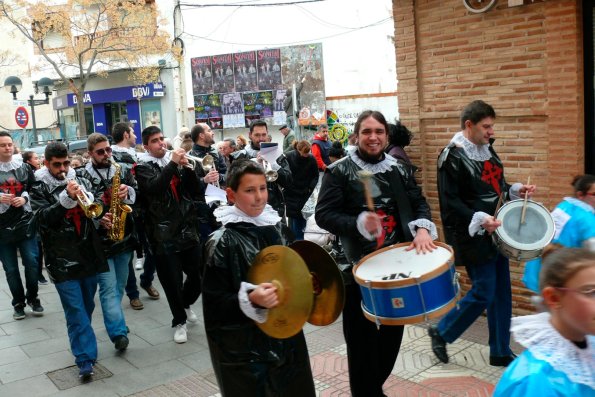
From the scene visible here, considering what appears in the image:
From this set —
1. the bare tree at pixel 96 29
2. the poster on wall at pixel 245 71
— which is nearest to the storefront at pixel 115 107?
the bare tree at pixel 96 29

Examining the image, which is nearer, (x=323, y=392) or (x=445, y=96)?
(x=323, y=392)

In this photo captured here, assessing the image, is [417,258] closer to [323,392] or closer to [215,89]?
[323,392]

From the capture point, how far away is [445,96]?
20.9 ft

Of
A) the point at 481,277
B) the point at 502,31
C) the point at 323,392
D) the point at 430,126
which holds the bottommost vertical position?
the point at 323,392

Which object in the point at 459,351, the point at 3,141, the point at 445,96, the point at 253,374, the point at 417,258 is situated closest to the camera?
the point at 253,374

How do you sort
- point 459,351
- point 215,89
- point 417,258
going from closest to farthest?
point 417,258, point 459,351, point 215,89

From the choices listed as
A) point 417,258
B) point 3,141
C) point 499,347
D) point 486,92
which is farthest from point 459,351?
point 3,141

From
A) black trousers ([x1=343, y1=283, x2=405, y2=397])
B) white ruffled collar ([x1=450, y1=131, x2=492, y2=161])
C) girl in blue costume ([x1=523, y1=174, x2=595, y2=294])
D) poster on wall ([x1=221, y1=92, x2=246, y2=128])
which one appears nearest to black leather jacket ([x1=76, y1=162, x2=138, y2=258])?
black trousers ([x1=343, y1=283, x2=405, y2=397])

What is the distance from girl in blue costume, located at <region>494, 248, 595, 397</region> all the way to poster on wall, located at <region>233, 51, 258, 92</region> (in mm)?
23556

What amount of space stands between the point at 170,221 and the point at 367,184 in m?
2.73

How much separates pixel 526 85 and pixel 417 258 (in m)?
2.93

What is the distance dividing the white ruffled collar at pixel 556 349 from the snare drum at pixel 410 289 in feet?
3.89

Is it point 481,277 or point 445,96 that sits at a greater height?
point 445,96

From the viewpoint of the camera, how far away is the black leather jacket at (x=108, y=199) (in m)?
5.79
